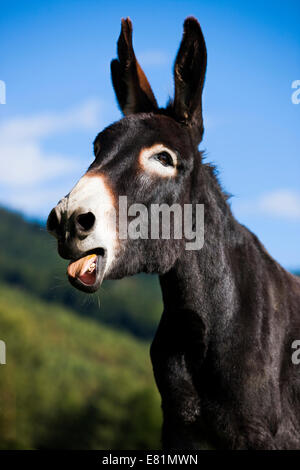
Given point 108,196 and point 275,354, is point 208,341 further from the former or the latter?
point 108,196

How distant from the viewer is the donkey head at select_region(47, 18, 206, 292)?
423 cm

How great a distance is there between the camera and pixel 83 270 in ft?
14.0

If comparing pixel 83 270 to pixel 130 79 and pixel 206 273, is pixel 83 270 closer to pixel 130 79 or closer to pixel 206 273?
pixel 206 273

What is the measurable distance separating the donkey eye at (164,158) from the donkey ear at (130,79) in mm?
777

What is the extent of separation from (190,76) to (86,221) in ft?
5.81

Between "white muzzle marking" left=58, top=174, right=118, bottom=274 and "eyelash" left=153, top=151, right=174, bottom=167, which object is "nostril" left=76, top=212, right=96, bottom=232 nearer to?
"white muzzle marking" left=58, top=174, right=118, bottom=274

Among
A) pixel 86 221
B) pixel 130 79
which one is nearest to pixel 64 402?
pixel 130 79

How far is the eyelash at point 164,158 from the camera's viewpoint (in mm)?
4773

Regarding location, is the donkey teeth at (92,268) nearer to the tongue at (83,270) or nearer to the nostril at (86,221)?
the tongue at (83,270)

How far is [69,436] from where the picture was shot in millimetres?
64625

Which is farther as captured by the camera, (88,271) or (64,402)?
(64,402)

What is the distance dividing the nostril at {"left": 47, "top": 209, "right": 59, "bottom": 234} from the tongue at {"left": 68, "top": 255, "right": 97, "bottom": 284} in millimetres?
300

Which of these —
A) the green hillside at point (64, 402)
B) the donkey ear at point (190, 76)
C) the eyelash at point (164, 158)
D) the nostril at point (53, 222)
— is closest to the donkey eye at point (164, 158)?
the eyelash at point (164, 158)

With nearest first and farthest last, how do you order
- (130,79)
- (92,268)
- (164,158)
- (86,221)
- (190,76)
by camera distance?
(86,221), (92,268), (164,158), (190,76), (130,79)
